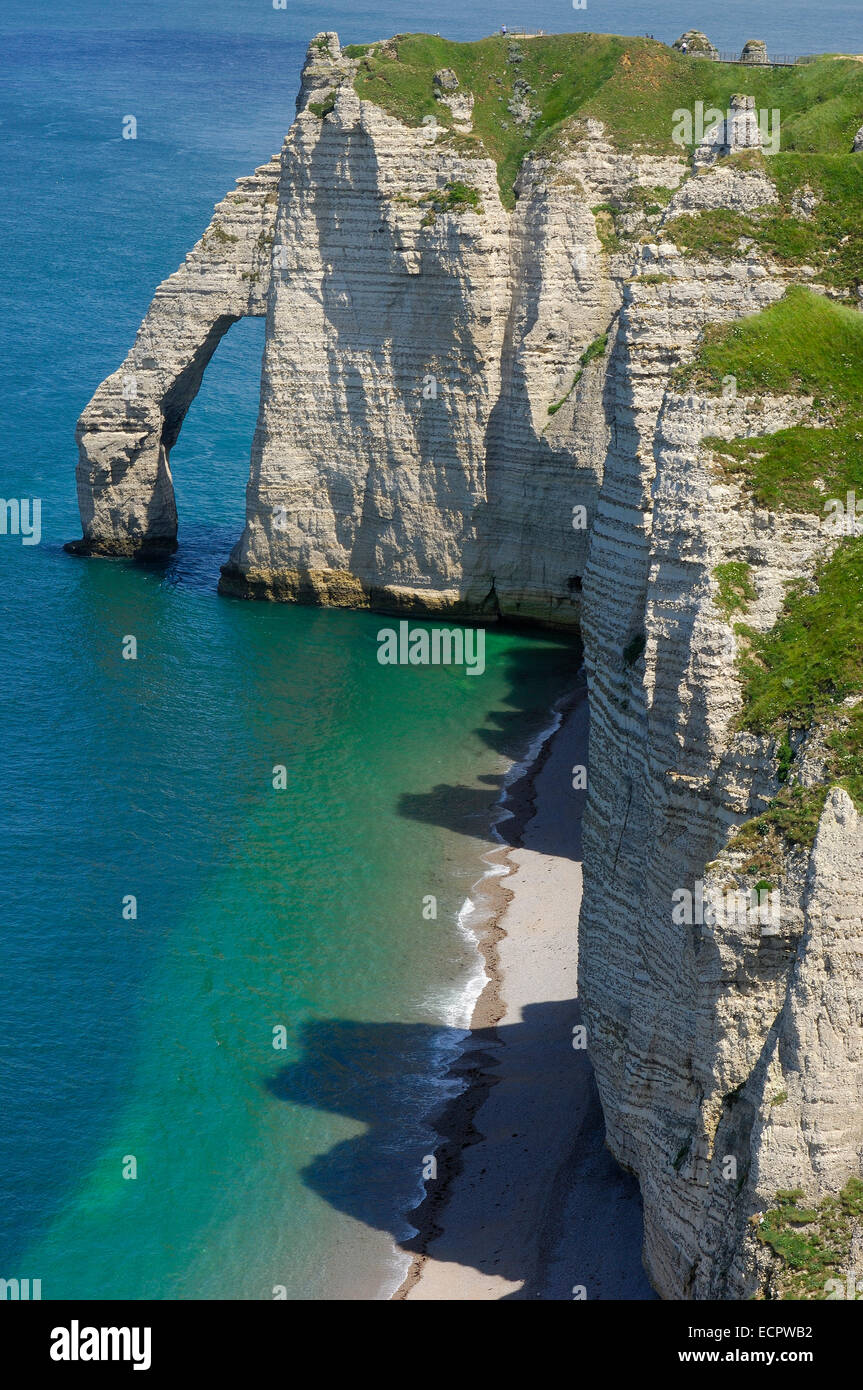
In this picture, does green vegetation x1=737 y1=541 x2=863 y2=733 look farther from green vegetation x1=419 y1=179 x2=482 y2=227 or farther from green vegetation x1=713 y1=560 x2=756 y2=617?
green vegetation x1=419 y1=179 x2=482 y2=227

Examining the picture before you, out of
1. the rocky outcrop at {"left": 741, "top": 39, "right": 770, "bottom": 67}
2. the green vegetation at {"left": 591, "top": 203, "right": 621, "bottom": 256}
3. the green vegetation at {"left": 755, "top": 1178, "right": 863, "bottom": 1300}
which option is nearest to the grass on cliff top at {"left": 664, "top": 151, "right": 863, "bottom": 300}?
the green vegetation at {"left": 755, "top": 1178, "right": 863, "bottom": 1300}

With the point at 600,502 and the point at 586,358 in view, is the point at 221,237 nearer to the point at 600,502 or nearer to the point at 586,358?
the point at 586,358

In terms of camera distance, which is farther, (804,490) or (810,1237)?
(804,490)

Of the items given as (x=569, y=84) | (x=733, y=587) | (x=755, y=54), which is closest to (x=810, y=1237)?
(x=733, y=587)

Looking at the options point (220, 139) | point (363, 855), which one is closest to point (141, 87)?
point (220, 139)

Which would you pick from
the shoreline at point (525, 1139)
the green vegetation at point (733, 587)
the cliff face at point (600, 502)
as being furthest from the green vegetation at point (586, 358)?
the green vegetation at point (733, 587)

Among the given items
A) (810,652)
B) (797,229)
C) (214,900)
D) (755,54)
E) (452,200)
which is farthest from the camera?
(755,54)

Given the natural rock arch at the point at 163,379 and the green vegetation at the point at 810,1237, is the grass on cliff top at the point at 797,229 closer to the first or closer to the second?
the green vegetation at the point at 810,1237
